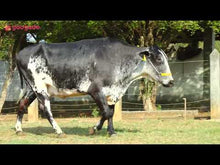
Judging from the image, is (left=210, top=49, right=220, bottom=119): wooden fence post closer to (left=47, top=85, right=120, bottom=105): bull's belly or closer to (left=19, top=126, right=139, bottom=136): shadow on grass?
(left=19, top=126, right=139, bottom=136): shadow on grass

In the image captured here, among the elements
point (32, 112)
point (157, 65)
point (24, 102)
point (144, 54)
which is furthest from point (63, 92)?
point (32, 112)

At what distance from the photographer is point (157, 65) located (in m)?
10.3

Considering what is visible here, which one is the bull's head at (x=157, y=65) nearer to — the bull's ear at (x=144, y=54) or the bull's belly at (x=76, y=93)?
the bull's ear at (x=144, y=54)

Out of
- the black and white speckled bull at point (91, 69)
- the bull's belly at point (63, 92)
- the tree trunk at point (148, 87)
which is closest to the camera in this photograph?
the black and white speckled bull at point (91, 69)

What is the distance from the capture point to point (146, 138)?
9680mm

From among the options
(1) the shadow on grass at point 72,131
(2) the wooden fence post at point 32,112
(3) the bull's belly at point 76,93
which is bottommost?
(1) the shadow on grass at point 72,131

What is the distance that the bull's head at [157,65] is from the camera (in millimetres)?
10273

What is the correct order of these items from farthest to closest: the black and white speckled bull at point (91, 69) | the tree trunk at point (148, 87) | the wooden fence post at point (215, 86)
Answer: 1. the tree trunk at point (148, 87)
2. the wooden fence post at point (215, 86)
3. the black and white speckled bull at point (91, 69)

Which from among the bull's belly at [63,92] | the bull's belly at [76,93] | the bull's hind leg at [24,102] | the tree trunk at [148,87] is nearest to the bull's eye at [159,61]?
the bull's belly at [76,93]

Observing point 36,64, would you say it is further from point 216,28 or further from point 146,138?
point 216,28

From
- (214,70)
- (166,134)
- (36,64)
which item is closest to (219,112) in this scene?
(214,70)

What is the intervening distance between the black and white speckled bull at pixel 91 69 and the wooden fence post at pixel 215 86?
12.8 ft

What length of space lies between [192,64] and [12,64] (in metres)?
8.55

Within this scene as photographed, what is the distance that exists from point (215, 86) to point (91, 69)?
5.26 metres
